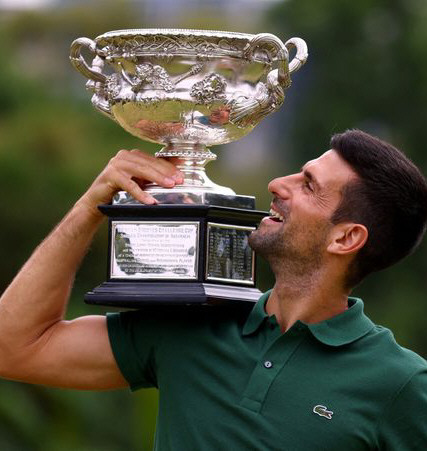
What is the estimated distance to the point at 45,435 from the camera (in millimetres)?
14055

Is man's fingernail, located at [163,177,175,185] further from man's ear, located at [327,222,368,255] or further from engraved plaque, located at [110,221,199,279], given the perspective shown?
man's ear, located at [327,222,368,255]

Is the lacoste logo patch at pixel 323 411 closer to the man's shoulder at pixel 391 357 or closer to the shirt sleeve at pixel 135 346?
the man's shoulder at pixel 391 357

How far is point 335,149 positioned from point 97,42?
679 millimetres

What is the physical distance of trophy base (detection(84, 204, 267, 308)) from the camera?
4.77m

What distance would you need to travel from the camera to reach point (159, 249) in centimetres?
480

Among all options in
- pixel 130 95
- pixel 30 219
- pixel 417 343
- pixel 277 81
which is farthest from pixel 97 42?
pixel 417 343

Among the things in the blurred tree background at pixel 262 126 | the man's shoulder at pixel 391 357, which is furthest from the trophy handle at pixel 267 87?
the blurred tree background at pixel 262 126

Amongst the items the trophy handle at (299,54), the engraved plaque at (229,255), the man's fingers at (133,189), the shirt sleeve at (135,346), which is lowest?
the shirt sleeve at (135,346)

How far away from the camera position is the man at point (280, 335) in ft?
15.1

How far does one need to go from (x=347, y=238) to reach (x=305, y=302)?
193mm

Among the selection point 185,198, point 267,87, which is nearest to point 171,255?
point 185,198

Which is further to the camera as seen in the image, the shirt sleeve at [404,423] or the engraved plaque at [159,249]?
the engraved plaque at [159,249]

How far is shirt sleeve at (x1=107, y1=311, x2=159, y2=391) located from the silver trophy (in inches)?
4.7

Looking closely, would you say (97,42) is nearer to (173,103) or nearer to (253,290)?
(173,103)
